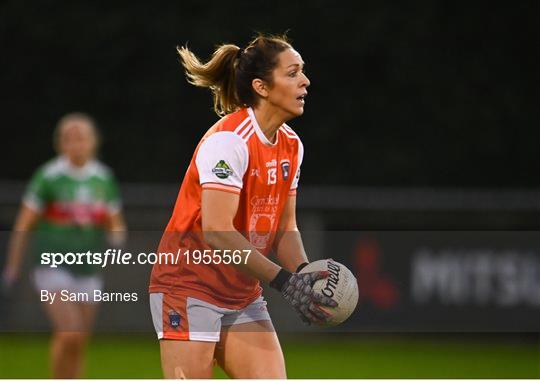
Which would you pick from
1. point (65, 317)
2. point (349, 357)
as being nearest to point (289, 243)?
point (65, 317)

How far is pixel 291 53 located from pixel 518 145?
10.1 meters

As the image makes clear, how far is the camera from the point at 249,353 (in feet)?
17.6

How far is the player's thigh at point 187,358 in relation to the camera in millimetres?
5199

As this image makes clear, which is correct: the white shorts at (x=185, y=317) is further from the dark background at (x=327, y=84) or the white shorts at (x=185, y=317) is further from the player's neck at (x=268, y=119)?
the dark background at (x=327, y=84)

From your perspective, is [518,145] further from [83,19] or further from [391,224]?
[83,19]

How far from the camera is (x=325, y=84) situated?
15516mm

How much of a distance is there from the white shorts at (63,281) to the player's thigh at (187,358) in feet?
11.2

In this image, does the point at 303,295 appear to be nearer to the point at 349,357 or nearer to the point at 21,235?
the point at 21,235

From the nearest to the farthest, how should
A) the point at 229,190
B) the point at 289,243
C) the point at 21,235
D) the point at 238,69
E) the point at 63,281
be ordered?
the point at 229,190, the point at 238,69, the point at 289,243, the point at 63,281, the point at 21,235

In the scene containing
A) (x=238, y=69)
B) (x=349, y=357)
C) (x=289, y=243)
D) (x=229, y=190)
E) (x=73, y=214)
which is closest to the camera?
(x=229, y=190)

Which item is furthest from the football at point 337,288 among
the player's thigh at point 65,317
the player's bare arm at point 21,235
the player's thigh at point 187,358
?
the player's bare arm at point 21,235

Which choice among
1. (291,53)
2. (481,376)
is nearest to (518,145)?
(481,376)

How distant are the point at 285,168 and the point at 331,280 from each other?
0.51 metres

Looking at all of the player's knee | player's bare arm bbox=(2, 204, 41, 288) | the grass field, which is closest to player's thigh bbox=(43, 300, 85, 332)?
the player's knee
